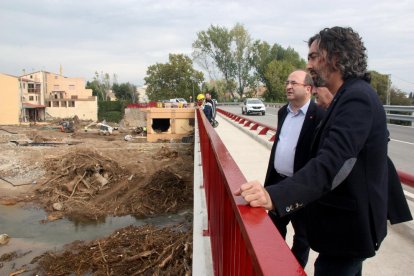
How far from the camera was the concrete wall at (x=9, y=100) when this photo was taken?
48.7 metres

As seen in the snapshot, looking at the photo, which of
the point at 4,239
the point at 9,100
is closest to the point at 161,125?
the point at 4,239

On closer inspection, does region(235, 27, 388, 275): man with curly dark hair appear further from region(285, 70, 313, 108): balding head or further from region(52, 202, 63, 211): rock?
region(52, 202, 63, 211): rock

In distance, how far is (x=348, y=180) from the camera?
1.61m

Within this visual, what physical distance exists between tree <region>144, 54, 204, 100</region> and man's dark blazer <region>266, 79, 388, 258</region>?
6910 cm

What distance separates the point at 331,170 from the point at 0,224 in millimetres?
15006

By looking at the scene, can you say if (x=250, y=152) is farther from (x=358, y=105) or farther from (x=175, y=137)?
(x=175, y=137)

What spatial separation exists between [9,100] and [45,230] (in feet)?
140

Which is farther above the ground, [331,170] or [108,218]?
[331,170]

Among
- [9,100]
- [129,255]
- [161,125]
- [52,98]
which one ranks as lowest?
[129,255]

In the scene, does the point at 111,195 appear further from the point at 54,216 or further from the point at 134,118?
the point at 134,118

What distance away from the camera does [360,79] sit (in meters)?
1.73

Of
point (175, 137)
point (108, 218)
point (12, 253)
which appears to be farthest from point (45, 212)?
point (175, 137)

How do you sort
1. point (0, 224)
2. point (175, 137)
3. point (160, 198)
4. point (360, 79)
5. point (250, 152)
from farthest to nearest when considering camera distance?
point (175, 137)
point (160, 198)
point (0, 224)
point (250, 152)
point (360, 79)

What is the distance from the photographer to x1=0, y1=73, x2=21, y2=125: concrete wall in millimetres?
48688
